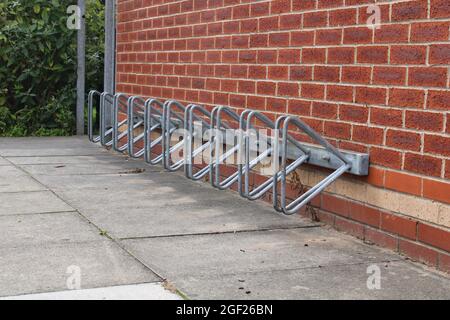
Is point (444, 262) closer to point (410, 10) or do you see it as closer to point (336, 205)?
point (336, 205)

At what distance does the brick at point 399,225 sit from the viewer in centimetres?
487

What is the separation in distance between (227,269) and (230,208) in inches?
76.7

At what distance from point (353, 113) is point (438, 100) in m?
0.94

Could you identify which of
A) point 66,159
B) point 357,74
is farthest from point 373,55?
point 66,159

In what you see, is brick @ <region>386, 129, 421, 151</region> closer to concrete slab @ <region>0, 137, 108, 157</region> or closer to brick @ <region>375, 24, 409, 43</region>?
brick @ <region>375, 24, 409, 43</region>

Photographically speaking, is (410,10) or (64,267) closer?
(64,267)

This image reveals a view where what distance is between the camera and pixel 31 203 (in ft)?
21.7

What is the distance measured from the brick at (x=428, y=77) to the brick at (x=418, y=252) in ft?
3.22

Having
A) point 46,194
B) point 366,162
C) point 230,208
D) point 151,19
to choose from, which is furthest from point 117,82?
point 366,162

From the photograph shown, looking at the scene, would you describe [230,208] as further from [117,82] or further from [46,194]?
[117,82]

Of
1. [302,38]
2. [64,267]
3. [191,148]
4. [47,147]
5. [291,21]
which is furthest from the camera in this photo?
[47,147]

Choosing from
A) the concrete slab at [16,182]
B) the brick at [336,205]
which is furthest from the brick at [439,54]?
the concrete slab at [16,182]

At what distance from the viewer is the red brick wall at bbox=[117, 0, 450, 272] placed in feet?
15.4
